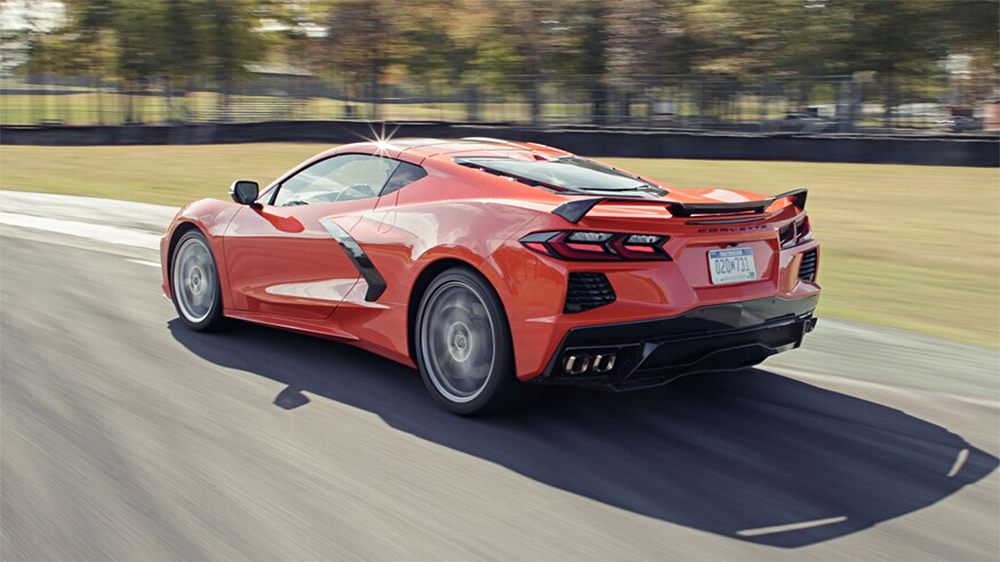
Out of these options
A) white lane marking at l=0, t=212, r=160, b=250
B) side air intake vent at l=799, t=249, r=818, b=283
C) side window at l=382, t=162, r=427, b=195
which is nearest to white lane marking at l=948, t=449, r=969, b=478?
side air intake vent at l=799, t=249, r=818, b=283

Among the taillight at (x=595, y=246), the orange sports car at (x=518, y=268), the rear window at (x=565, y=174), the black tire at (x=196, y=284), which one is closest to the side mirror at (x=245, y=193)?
the orange sports car at (x=518, y=268)

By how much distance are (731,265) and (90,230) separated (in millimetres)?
8673

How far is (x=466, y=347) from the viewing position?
5008 millimetres

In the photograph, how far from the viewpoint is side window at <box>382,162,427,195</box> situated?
5488 millimetres

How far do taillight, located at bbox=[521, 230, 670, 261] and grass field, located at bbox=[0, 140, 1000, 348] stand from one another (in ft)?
11.5

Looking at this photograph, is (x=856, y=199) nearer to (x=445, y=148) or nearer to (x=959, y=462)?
(x=445, y=148)

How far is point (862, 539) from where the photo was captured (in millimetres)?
3695

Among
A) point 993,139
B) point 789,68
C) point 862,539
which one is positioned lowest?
point 862,539

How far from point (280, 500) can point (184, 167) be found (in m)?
19.1

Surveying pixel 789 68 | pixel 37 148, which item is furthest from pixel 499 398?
pixel 789 68

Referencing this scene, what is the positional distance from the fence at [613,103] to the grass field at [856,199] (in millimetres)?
3177

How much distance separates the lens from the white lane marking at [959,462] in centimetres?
441

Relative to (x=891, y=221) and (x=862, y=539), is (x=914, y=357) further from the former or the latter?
(x=891, y=221)

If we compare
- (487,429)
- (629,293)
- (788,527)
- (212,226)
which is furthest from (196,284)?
(788,527)
